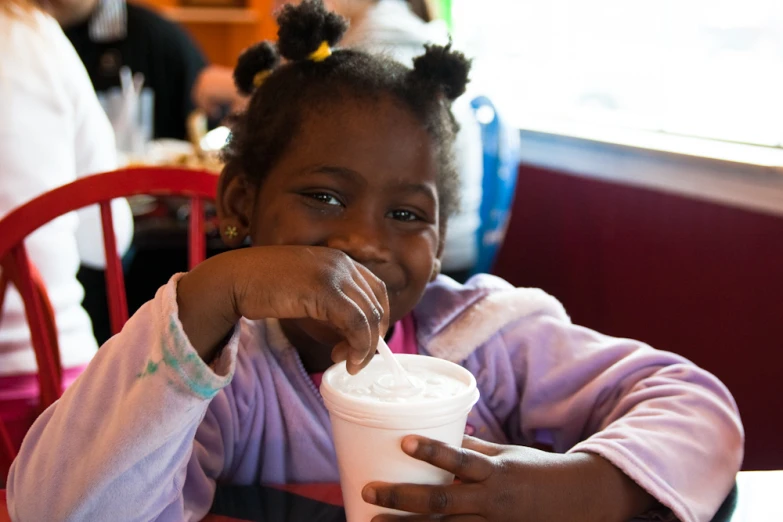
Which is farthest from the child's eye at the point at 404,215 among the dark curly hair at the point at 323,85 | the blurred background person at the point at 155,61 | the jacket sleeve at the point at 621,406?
the blurred background person at the point at 155,61

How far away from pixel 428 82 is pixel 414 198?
187 millimetres

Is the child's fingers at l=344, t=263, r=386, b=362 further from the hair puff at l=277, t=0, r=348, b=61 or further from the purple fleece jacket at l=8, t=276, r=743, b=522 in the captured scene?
the hair puff at l=277, t=0, r=348, b=61

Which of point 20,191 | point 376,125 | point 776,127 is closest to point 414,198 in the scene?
point 376,125

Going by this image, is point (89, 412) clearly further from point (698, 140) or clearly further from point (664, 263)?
point (698, 140)

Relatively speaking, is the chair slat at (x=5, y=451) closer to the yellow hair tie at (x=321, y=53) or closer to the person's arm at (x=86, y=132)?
the person's arm at (x=86, y=132)

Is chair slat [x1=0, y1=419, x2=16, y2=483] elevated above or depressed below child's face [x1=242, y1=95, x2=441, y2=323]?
below

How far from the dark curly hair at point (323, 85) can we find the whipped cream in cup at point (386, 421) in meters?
0.47

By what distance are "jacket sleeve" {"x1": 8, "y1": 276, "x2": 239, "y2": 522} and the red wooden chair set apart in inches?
19.6

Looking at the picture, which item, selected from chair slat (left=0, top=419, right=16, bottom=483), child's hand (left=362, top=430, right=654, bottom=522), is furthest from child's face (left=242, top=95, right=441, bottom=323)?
chair slat (left=0, top=419, right=16, bottom=483)

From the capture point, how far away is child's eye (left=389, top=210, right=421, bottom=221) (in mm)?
1058

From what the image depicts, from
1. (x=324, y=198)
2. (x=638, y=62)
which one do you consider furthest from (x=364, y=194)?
(x=638, y=62)

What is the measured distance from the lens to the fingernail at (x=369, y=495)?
653 mm

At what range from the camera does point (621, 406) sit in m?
0.96

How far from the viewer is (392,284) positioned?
3.36ft
